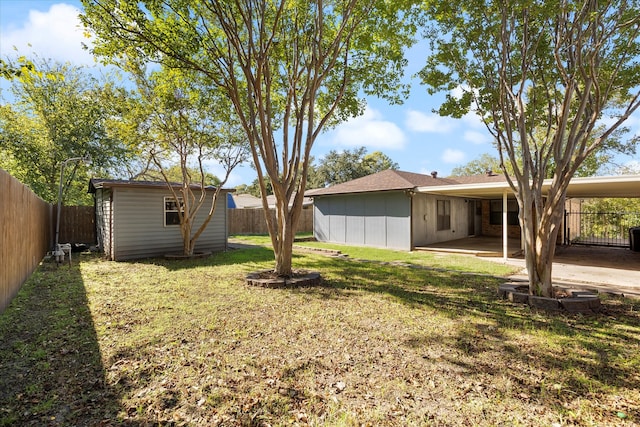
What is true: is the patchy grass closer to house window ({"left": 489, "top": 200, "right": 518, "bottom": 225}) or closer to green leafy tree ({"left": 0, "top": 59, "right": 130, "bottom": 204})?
house window ({"left": 489, "top": 200, "right": 518, "bottom": 225})

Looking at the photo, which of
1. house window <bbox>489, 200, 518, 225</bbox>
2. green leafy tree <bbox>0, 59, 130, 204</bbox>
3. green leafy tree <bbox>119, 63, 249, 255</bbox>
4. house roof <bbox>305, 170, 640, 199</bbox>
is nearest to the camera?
house roof <bbox>305, 170, 640, 199</bbox>

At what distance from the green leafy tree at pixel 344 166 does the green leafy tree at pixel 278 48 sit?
2795 centimetres

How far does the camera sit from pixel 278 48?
716 centimetres

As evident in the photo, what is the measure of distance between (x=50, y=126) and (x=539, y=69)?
64.4 feet

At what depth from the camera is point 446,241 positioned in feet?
48.4

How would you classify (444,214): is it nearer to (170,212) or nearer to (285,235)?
(285,235)

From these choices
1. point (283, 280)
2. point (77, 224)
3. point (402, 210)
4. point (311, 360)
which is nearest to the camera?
point (311, 360)

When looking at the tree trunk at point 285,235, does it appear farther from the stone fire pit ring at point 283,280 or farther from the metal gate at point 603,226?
the metal gate at point 603,226

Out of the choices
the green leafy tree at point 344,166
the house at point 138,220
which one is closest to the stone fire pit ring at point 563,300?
the house at point 138,220

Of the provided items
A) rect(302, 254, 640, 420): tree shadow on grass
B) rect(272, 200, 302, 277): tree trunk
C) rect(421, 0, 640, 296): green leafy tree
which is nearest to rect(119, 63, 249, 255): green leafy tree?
rect(272, 200, 302, 277): tree trunk

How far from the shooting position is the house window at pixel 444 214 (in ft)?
46.5

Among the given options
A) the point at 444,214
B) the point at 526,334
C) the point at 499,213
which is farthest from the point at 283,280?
the point at 499,213

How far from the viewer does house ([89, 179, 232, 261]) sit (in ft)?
31.8

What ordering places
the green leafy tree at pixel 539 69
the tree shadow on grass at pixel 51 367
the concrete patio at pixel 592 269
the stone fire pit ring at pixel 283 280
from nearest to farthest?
1. the tree shadow on grass at pixel 51 367
2. the green leafy tree at pixel 539 69
3. the stone fire pit ring at pixel 283 280
4. the concrete patio at pixel 592 269
